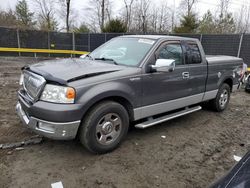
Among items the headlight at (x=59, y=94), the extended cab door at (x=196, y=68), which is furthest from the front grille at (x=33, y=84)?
the extended cab door at (x=196, y=68)

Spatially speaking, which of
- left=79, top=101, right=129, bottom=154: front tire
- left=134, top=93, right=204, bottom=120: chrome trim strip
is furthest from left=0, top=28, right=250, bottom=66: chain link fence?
left=79, top=101, right=129, bottom=154: front tire

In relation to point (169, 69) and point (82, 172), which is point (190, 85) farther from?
point (82, 172)

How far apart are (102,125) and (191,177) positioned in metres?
1.47

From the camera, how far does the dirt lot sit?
268cm

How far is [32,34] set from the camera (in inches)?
744

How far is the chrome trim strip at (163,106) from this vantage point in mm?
3551

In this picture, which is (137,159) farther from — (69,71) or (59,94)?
(69,71)

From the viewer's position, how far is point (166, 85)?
380 centimetres

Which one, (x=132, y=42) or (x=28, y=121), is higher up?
(x=132, y=42)

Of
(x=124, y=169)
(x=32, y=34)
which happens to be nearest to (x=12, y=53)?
(x=32, y=34)

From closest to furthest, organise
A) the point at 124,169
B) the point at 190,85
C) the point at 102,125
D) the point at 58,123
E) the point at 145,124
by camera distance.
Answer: the point at 58,123 → the point at 124,169 → the point at 102,125 → the point at 145,124 → the point at 190,85

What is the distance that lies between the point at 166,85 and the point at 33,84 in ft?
7.47

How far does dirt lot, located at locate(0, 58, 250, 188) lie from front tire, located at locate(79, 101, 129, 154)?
0.20 m

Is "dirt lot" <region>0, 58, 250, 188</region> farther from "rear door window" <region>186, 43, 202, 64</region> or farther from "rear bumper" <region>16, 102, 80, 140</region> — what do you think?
"rear door window" <region>186, 43, 202, 64</region>
